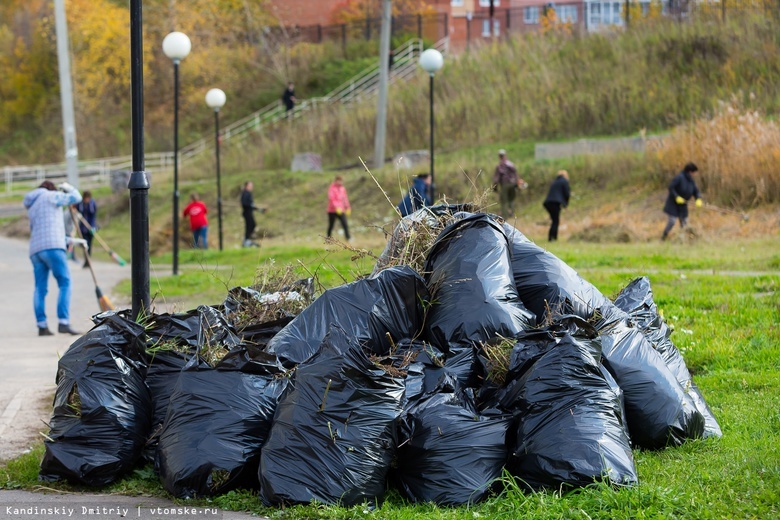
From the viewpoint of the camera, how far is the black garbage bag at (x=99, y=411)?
5.14 metres

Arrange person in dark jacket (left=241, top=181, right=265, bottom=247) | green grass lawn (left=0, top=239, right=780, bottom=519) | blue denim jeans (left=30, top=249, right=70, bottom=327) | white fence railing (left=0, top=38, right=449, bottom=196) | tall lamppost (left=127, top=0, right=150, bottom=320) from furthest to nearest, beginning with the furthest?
white fence railing (left=0, top=38, right=449, bottom=196), person in dark jacket (left=241, top=181, right=265, bottom=247), blue denim jeans (left=30, top=249, right=70, bottom=327), tall lamppost (left=127, top=0, right=150, bottom=320), green grass lawn (left=0, top=239, right=780, bottom=519)

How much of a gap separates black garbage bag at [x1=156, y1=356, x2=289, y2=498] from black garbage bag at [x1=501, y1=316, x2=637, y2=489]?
1.23m

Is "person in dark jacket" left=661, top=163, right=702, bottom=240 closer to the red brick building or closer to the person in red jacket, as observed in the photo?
the person in red jacket

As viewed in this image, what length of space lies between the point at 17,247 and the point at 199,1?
29.9 m

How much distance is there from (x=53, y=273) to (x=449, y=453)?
7.19 meters

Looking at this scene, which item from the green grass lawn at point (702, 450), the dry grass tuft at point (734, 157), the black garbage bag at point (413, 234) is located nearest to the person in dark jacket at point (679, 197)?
the dry grass tuft at point (734, 157)

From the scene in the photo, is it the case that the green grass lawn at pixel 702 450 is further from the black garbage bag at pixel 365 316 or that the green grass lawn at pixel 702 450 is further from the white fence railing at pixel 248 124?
the white fence railing at pixel 248 124

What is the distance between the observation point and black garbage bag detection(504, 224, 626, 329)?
572 centimetres

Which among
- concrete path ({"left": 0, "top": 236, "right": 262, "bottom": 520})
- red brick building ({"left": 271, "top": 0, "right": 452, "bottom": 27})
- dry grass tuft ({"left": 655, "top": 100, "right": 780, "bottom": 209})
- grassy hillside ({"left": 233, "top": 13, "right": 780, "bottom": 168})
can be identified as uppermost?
red brick building ({"left": 271, "top": 0, "right": 452, "bottom": 27})

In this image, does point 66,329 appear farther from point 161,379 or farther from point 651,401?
point 651,401

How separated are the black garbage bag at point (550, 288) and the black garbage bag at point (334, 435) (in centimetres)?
139

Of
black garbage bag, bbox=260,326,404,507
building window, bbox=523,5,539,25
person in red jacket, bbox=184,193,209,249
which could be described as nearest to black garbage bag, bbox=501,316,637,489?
black garbage bag, bbox=260,326,404,507

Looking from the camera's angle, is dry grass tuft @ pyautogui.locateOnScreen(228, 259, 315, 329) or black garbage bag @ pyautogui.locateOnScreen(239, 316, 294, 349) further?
dry grass tuft @ pyautogui.locateOnScreen(228, 259, 315, 329)

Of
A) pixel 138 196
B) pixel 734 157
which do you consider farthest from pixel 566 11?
pixel 138 196
